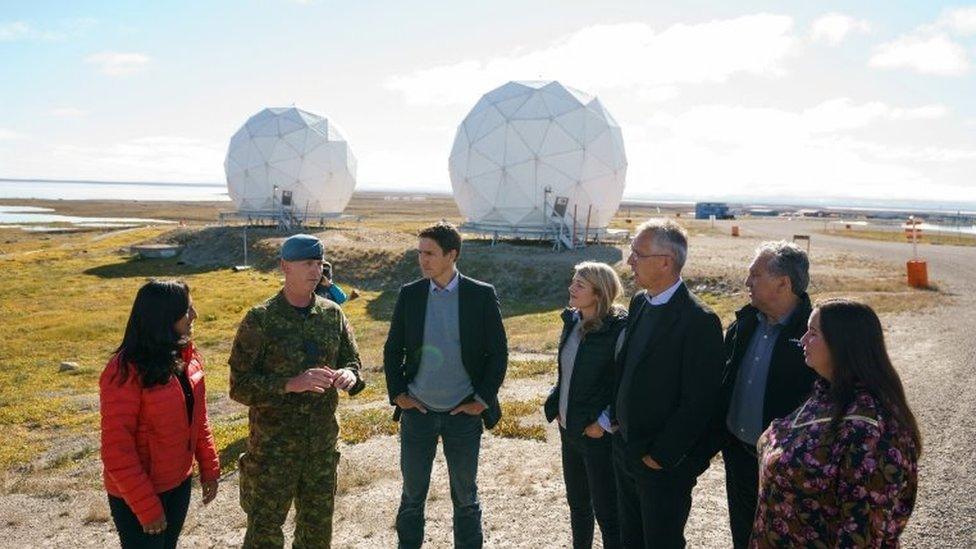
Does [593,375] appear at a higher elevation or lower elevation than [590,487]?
higher

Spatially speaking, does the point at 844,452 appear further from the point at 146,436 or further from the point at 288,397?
the point at 146,436

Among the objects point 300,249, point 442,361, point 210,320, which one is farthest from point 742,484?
point 210,320

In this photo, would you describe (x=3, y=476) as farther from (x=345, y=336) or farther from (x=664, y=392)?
(x=664, y=392)

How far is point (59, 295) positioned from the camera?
2533 cm

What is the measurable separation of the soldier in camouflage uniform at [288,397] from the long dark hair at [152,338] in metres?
0.50

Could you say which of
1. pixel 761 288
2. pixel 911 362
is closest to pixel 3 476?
pixel 761 288

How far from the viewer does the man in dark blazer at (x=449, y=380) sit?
5148mm

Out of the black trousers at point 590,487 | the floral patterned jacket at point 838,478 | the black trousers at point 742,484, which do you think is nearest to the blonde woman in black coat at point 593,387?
the black trousers at point 590,487

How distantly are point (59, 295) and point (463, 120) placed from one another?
1821 centimetres

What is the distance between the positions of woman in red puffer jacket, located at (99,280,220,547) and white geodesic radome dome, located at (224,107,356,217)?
38.7m

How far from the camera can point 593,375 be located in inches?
195

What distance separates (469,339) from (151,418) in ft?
7.25

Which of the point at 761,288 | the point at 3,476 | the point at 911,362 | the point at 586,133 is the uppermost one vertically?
the point at 586,133

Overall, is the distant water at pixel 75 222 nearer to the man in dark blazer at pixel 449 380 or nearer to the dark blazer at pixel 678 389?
the man in dark blazer at pixel 449 380
